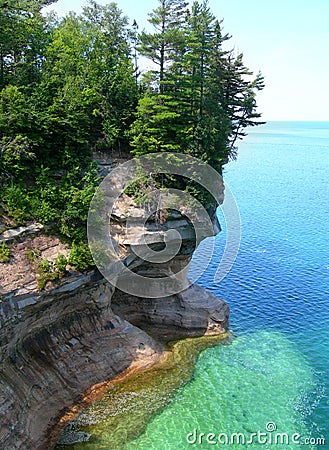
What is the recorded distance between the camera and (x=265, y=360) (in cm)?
2800

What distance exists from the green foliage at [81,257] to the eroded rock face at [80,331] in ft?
2.04

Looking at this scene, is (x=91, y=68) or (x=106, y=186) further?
(x=91, y=68)

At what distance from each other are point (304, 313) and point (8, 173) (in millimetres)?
25616

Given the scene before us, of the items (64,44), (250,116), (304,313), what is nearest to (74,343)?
(304,313)

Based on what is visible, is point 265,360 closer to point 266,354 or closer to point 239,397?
point 266,354

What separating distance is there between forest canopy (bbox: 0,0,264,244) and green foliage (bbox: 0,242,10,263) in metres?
1.71

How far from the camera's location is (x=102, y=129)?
30484 mm

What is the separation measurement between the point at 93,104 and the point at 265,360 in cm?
2247

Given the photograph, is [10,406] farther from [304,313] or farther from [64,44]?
[64,44]

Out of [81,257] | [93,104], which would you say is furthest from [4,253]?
[93,104]

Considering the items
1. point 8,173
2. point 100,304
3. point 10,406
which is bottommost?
point 10,406

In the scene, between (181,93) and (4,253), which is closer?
(4,253)

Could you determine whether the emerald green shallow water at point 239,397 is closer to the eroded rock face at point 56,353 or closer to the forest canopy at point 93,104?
the eroded rock face at point 56,353

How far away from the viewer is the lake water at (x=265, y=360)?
21.9m
